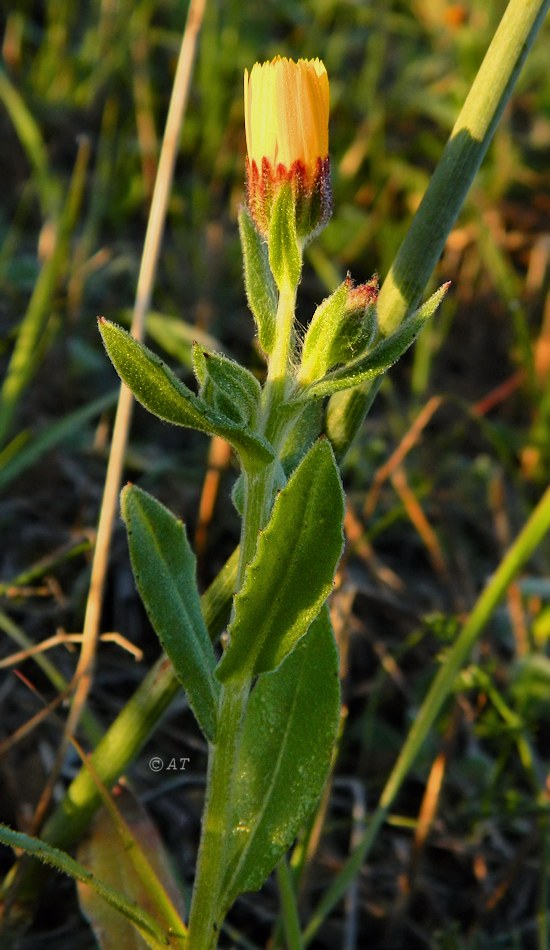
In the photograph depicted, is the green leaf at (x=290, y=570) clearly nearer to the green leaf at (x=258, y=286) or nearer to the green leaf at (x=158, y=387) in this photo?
the green leaf at (x=158, y=387)

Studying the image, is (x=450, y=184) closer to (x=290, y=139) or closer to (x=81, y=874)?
(x=290, y=139)

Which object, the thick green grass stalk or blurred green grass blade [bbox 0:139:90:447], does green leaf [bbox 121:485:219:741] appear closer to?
the thick green grass stalk

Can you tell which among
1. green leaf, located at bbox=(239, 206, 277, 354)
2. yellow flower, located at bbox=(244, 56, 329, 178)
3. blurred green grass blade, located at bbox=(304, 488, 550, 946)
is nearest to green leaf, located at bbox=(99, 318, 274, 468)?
green leaf, located at bbox=(239, 206, 277, 354)

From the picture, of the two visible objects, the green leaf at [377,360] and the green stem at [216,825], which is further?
the green stem at [216,825]

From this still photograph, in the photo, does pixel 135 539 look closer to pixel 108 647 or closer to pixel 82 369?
pixel 108 647

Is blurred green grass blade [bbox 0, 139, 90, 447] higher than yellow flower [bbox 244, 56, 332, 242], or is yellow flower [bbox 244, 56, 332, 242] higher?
yellow flower [bbox 244, 56, 332, 242]

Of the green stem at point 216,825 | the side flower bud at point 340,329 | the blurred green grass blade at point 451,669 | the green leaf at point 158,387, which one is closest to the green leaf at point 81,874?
the green stem at point 216,825

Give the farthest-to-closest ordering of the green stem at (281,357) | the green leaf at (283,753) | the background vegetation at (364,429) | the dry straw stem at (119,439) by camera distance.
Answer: the background vegetation at (364,429) → the dry straw stem at (119,439) → the green leaf at (283,753) → the green stem at (281,357)

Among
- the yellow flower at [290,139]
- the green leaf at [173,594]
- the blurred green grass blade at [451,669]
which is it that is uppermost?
the yellow flower at [290,139]
